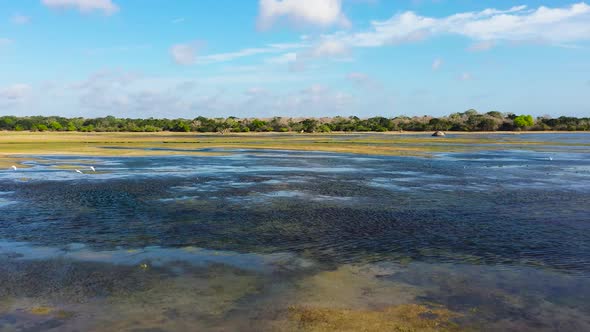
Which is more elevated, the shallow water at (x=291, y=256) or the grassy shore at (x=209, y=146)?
the grassy shore at (x=209, y=146)

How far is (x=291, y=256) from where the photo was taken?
10.8 m

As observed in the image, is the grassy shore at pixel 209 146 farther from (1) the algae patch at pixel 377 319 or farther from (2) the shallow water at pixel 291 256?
(1) the algae patch at pixel 377 319

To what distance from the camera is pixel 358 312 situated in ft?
25.1

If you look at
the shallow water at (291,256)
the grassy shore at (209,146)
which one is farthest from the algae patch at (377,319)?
the grassy shore at (209,146)

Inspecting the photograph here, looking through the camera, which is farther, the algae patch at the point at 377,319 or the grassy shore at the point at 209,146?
the grassy shore at the point at 209,146

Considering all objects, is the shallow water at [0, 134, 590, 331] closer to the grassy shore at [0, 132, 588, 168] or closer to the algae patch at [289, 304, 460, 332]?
the algae patch at [289, 304, 460, 332]

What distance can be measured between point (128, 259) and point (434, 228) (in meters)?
7.88

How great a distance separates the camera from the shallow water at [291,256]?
7.60m

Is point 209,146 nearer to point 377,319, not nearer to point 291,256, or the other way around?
point 291,256

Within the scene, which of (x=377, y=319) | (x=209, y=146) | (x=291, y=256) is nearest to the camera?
(x=377, y=319)

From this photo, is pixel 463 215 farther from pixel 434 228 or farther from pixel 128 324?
pixel 128 324

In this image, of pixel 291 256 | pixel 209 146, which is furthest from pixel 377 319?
pixel 209 146

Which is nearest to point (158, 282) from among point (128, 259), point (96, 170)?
point (128, 259)

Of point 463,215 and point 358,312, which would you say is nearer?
point 358,312
